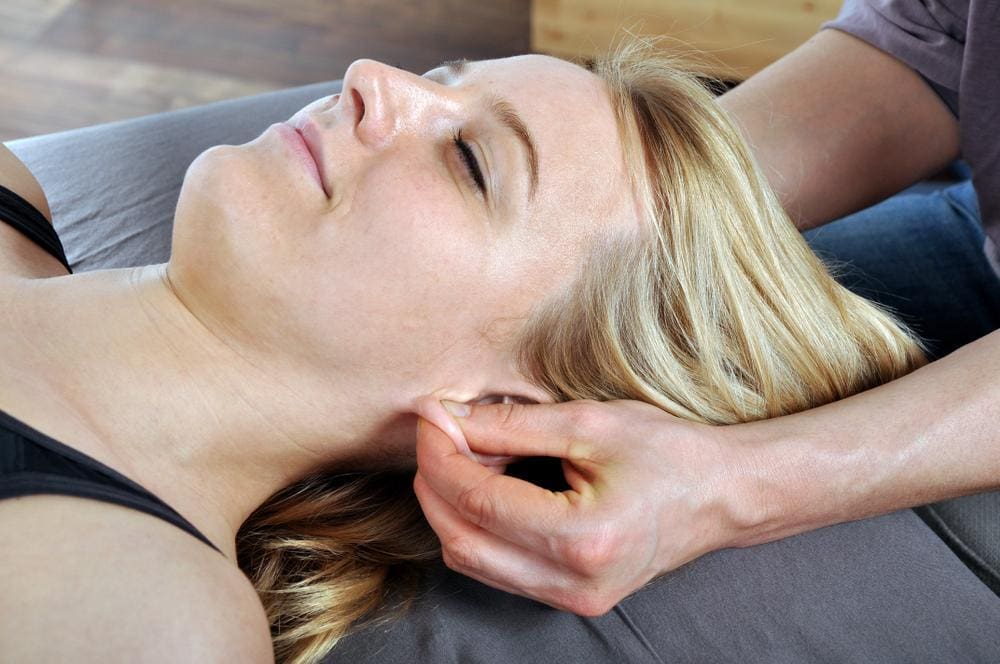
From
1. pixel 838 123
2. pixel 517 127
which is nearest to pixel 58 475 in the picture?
pixel 517 127

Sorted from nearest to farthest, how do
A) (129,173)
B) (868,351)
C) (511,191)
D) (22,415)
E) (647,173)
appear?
1. (22,415)
2. (511,191)
3. (647,173)
4. (868,351)
5. (129,173)

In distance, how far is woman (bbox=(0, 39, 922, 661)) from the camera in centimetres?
116

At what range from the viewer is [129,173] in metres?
1.81

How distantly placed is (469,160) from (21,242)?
681 millimetres

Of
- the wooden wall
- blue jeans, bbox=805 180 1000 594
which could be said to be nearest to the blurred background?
the wooden wall

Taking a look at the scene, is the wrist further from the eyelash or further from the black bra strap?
the black bra strap

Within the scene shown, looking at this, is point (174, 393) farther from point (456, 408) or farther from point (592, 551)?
point (592, 551)

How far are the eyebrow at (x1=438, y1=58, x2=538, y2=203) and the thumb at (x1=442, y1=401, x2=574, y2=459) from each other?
260 millimetres

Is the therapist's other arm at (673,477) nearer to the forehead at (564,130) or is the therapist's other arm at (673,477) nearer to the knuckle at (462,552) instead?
the knuckle at (462,552)

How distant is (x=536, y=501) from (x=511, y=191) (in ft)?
1.22

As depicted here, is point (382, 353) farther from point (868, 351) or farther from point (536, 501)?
point (868, 351)

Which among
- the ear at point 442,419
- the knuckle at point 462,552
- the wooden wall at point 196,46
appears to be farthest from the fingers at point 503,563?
the wooden wall at point 196,46

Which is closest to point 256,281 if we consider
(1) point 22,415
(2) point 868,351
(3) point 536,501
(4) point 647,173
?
(1) point 22,415

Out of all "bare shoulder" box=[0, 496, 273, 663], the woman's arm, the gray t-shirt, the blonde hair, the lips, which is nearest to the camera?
"bare shoulder" box=[0, 496, 273, 663]
